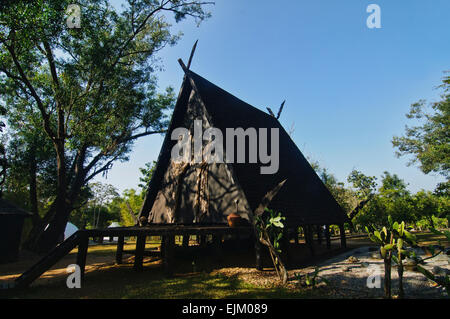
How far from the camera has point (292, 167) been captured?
41.1ft

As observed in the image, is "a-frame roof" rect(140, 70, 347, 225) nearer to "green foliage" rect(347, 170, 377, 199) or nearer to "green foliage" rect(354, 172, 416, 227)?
"green foliage" rect(354, 172, 416, 227)

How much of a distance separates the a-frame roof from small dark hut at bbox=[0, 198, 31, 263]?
988cm

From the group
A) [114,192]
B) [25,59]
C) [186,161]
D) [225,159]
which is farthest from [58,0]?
[114,192]

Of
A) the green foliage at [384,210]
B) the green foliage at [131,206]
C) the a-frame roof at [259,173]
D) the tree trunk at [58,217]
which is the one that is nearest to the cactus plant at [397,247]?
the a-frame roof at [259,173]

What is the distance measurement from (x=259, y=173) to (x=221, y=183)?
183 centimetres

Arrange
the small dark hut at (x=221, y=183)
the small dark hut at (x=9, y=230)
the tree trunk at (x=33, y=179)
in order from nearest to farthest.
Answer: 1. the small dark hut at (x=221, y=183)
2. the small dark hut at (x=9, y=230)
3. the tree trunk at (x=33, y=179)

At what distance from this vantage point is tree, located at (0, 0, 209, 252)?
11672 millimetres

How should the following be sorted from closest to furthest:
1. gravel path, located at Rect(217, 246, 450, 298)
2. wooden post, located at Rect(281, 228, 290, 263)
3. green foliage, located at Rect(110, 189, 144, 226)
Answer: gravel path, located at Rect(217, 246, 450, 298) → wooden post, located at Rect(281, 228, 290, 263) → green foliage, located at Rect(110, 189, 144, 226)

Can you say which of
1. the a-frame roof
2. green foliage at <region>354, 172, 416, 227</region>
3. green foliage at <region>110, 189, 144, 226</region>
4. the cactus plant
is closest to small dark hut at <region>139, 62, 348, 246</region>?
the a-frame roof

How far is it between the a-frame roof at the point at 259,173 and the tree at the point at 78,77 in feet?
16.5

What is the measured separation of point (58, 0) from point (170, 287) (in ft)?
45.1

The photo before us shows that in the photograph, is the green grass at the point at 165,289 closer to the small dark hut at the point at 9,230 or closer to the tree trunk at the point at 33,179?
the small dark hut at the point at 9,230

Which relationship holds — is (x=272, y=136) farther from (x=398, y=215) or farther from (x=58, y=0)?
(x=58, y=0)

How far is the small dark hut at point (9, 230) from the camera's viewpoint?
13.9m
